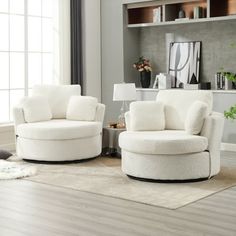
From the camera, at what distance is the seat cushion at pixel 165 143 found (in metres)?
5.03

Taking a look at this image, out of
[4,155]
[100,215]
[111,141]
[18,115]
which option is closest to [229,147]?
[111,141]

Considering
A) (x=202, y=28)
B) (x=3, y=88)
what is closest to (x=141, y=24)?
(x=202, y=28)

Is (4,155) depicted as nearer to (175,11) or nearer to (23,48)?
(23,48)

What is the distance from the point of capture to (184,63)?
319 inches

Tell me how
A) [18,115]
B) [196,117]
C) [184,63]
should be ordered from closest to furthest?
[196,117] < [18,115] < [184,63]

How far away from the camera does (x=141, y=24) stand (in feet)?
26.8

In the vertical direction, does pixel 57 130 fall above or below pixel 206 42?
below

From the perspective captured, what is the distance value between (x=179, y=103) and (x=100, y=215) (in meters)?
2.15

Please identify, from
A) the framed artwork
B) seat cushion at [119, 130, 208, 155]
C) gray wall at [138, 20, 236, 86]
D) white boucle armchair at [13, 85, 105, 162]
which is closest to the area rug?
white boucle armchair at [13, 85, 105, 162]

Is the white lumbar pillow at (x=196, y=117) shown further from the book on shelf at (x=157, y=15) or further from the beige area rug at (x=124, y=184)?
the book on shelf at (x=157, y=15)

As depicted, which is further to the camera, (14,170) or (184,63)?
(184,63)

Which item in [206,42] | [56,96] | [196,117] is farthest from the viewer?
[206,42]

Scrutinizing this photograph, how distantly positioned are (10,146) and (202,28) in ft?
10.9

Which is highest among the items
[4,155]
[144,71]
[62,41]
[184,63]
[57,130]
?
[62,41]
